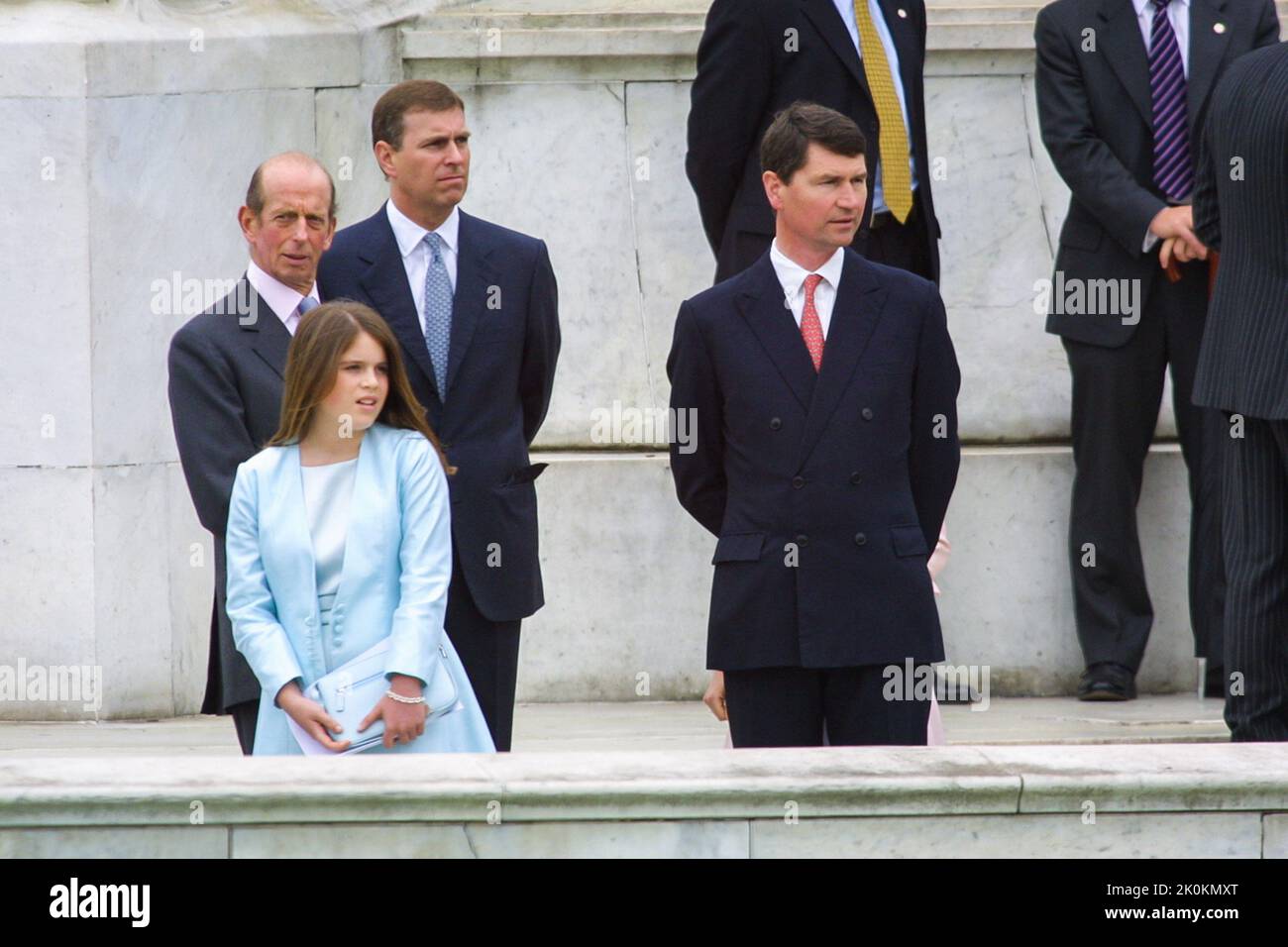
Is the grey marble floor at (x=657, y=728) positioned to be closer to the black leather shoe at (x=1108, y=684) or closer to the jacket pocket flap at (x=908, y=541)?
the black leather shoe at (x=1108, y=684)

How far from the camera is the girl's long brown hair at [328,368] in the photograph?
540 cm

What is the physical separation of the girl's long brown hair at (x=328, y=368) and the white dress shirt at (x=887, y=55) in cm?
239

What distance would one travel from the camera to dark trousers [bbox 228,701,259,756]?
5.73 meters

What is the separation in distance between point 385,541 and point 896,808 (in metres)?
1.30


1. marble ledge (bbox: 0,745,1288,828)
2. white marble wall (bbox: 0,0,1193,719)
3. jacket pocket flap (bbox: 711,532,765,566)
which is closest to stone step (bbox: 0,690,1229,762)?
white marble wall (bbox: 0,0,1193,719)

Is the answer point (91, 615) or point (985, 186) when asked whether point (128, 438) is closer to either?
point (91, 615)

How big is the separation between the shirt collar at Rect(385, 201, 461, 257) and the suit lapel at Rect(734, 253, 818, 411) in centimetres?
76

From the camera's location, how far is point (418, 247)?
611cm

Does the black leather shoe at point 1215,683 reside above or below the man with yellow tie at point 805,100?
below

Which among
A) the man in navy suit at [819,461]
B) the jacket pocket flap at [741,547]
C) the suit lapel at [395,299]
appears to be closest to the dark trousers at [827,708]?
the man in navy suit at [819,461]

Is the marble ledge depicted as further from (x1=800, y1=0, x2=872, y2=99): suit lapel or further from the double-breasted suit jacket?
(x1=800, y1=0, x2=872, y2=99): suit lapel

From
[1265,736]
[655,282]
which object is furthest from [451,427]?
[655,282]

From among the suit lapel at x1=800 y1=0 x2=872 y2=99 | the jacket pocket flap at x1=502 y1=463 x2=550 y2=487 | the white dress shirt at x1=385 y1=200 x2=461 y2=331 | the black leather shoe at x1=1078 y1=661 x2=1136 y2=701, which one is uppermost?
the suit lapel at x1=800 y1=0 x2=872 y2=99

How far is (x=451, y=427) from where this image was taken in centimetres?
603
